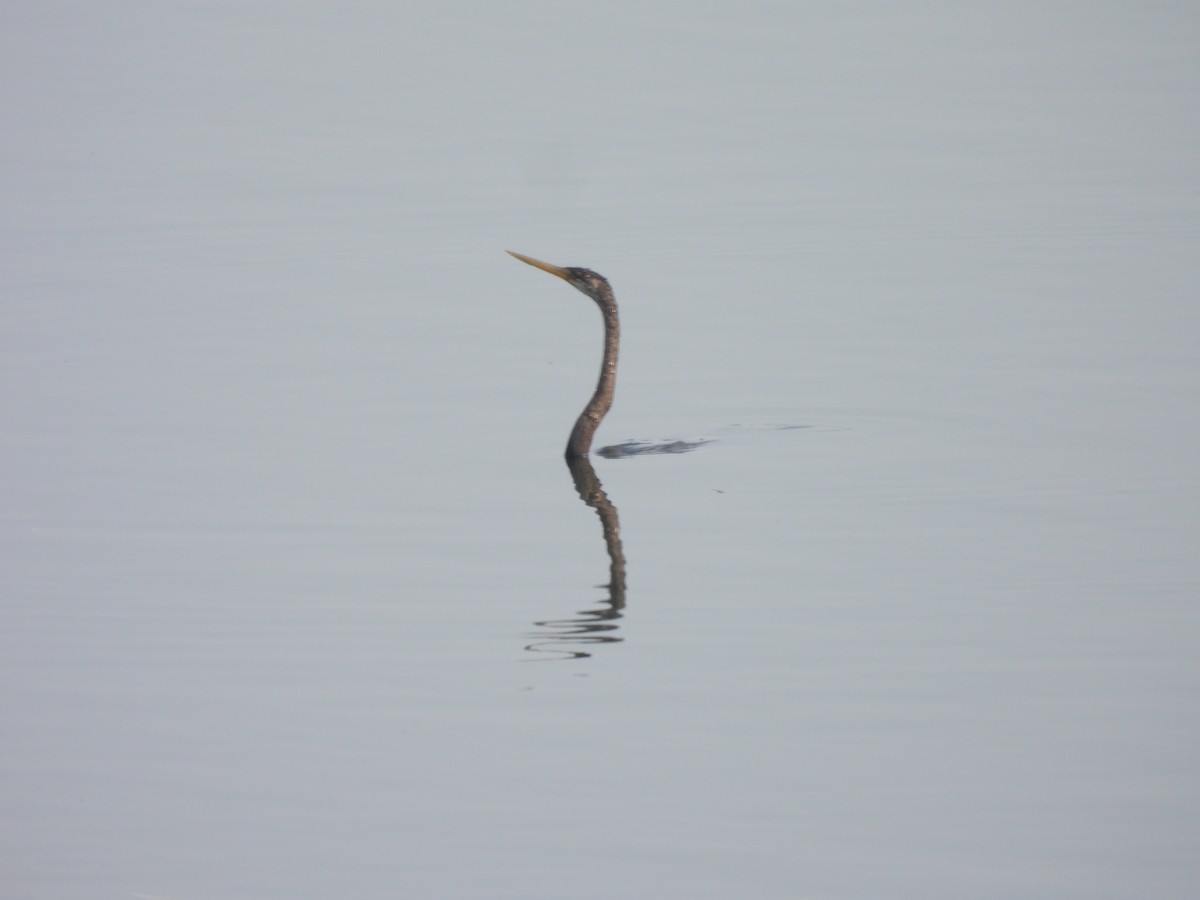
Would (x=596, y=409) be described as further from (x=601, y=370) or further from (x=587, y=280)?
(x=587, y=280)

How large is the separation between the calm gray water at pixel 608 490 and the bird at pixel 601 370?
0.15 meters

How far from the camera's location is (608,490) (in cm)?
1188

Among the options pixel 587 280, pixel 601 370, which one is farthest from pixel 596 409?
pixel 587 280

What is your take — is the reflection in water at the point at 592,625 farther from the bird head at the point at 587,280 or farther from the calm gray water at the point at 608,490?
the bird head at the point at 587,280

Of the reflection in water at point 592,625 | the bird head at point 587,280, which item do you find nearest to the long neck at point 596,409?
the bird head at point 587,280

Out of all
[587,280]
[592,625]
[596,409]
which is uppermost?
[587,280]

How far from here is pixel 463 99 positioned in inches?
1056

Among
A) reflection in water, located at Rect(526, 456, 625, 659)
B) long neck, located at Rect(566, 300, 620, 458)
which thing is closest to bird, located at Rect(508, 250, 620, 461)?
long neck, located at Rect(566, 300, 620, 458)

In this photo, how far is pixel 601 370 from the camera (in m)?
12.8

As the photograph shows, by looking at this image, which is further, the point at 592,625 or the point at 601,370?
the point at 601,370

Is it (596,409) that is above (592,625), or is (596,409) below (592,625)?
above

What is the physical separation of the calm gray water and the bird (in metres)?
0.15

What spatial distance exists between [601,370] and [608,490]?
3.87 feet

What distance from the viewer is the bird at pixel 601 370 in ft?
41.4
